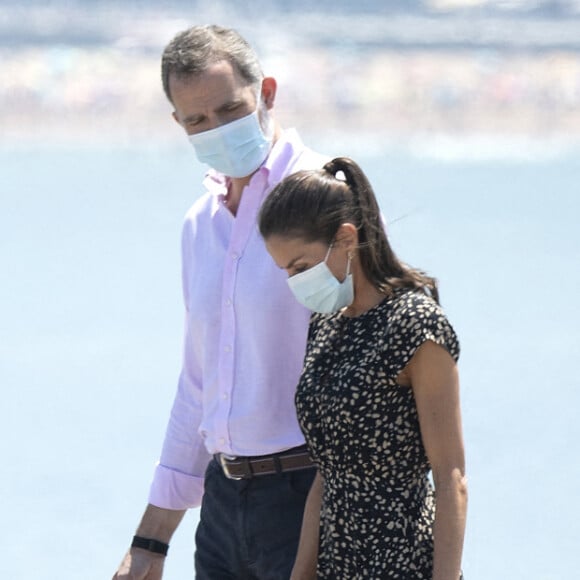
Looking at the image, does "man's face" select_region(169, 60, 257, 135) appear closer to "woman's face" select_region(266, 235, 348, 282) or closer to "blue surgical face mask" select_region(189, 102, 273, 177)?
"blue surgical face mask" select_region(189, 102, 273, 177)

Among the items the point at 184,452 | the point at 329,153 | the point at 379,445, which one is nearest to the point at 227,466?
the point at 184,452

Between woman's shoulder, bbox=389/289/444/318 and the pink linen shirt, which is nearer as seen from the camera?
woman's shoulder, bbox=389/289/444/318

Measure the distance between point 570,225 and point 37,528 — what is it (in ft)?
32.0

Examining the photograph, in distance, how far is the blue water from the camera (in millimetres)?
5023

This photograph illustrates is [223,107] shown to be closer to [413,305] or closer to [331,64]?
[413,305]

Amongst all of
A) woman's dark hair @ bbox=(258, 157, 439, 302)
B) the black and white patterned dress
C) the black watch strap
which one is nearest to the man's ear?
woman's dark hair @ bbox=(258, 157, 439, 302)

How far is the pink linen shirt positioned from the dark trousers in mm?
64

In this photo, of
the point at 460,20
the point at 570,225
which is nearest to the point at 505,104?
the point at 460,20

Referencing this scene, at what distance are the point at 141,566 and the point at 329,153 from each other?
15663 millimetres

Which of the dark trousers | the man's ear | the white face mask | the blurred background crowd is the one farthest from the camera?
the blurred background crowd

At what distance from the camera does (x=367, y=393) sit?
215cm

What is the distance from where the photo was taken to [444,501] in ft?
6.90

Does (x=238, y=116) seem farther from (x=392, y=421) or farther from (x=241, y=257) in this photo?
(x=392, y=421)

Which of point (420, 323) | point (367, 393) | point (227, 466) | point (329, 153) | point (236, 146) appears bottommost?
point (227, 466)
